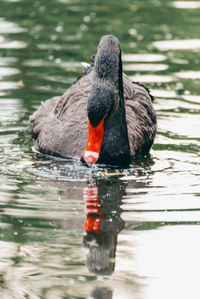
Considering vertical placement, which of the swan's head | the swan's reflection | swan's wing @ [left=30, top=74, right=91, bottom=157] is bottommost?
the swan's reflection

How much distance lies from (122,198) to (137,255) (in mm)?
1513

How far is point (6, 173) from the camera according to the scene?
28.3 ft

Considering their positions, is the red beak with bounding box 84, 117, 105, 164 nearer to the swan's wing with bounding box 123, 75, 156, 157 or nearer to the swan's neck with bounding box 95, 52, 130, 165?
the swan's neck with bounding box 95, 52, 130, 165

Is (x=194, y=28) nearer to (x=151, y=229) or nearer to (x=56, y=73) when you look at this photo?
(x=56, y=73)

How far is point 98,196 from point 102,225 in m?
0.90

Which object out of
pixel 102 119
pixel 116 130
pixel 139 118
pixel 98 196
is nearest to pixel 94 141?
pixel 102 119

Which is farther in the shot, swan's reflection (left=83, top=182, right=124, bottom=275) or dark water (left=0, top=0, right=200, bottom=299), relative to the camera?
swan's reflection (left=83, top=182, right=124, bottom=275)

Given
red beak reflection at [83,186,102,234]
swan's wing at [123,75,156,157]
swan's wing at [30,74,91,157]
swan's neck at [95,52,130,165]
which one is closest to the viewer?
red beak reflection at [83,186,102,234]

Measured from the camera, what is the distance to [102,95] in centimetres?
827

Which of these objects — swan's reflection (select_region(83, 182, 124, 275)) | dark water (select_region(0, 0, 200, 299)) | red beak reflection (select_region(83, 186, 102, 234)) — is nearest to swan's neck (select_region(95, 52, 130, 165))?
dark water (select_region(0, 0, 200, 299))

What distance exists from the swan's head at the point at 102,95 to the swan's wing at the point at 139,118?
0.69 m

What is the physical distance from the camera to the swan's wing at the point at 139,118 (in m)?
9.55

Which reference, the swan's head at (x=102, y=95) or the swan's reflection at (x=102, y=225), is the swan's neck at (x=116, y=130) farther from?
the swan's reflection at (x=102, y=225)

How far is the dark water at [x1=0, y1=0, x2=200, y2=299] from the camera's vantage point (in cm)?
599
